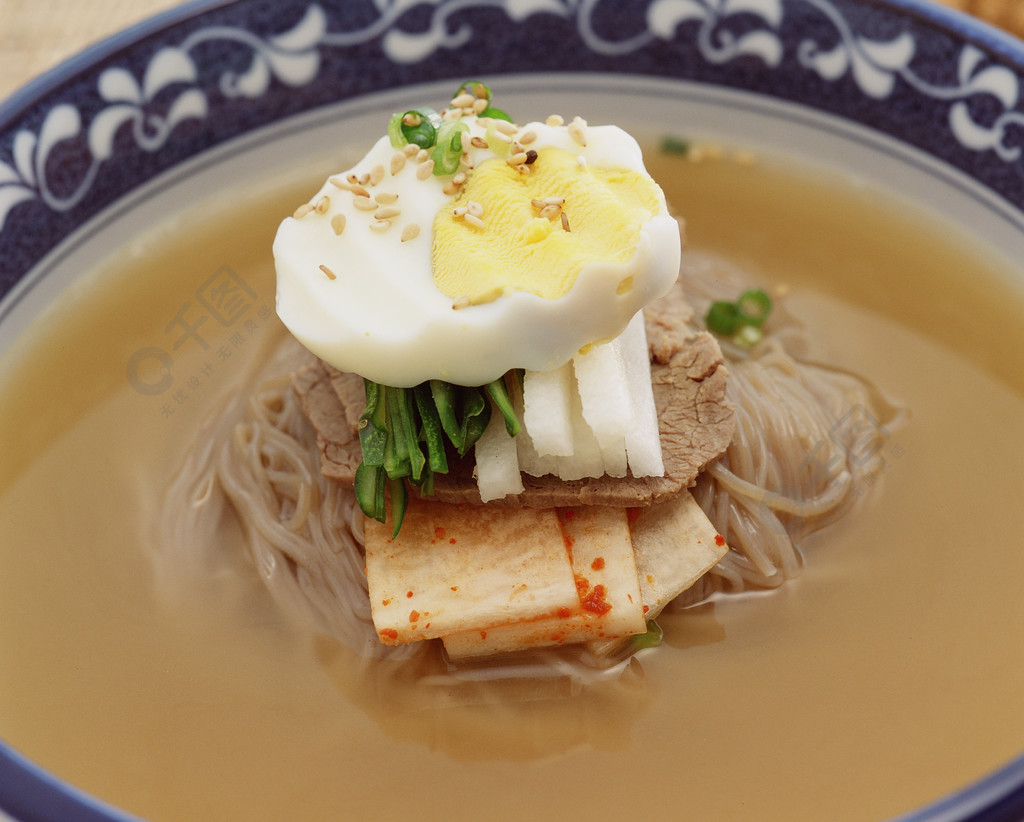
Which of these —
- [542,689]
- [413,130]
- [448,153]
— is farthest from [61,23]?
[542,689]

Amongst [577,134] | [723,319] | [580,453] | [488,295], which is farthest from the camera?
[723,319]

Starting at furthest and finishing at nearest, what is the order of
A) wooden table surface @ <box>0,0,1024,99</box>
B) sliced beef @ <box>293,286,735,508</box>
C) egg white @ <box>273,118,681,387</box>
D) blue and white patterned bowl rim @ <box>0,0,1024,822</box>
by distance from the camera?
1. wooden table surface @ <box>0,0,1024,99</box>
2. blue and white patterned bowl rim @ <box>0,0,1024,822</box>
3. sliced beef @ <box>293,286,735,508</box>
4. egg white @ <box>273,118,681,387</box>

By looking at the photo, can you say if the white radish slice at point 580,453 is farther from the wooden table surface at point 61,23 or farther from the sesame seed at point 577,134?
the wooden table surface at point 61,23

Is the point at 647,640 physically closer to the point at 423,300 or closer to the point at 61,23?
the point at 423,300

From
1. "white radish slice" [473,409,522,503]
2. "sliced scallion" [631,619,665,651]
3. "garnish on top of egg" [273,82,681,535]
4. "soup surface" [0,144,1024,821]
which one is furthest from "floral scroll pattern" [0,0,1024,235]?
"sliced scallion" [631,619,665,651]

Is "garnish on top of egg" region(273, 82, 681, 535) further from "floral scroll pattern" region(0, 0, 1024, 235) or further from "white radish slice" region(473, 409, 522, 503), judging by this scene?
"floral scroll pattern" region(0, 0, 1024, 235)

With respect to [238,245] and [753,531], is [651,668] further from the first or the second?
[238,245]

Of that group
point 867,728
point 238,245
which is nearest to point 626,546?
point 867,728
